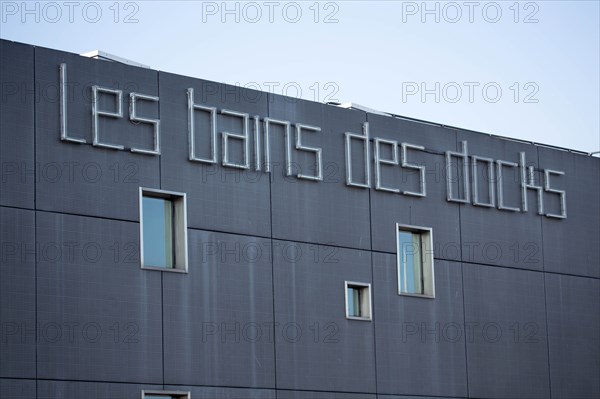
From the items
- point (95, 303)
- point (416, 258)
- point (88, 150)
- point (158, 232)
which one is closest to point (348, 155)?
point (416, 258)

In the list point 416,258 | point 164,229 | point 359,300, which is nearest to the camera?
point 164,229

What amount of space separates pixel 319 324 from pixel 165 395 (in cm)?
471

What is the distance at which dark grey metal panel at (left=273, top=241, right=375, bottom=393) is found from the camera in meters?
30.3

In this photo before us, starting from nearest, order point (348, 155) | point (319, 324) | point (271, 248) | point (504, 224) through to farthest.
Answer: point (271, 248), point (319, 324), point (348, 155), point (504, 224)

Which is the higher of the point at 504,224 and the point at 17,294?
the point at 504,224

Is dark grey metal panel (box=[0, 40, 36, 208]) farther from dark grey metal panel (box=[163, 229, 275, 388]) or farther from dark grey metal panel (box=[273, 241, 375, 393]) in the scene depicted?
dark grey metal panel (box=[273, 241, 375, 393])

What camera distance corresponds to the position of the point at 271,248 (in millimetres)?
30469

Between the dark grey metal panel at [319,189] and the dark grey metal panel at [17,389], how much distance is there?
24.6 feet

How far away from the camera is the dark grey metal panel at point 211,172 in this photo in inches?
1149

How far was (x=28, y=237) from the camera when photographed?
26.4m

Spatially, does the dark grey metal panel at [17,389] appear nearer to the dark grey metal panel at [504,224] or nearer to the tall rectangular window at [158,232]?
the tall rectangular window at [158,232]

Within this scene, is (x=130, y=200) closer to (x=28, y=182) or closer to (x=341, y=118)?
(x=28, y=182)

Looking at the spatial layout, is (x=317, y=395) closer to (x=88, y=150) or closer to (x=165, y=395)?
(x=165, y=395)

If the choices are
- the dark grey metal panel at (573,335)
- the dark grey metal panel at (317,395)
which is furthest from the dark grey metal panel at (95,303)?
the dark grey metal panel at (573,335)
